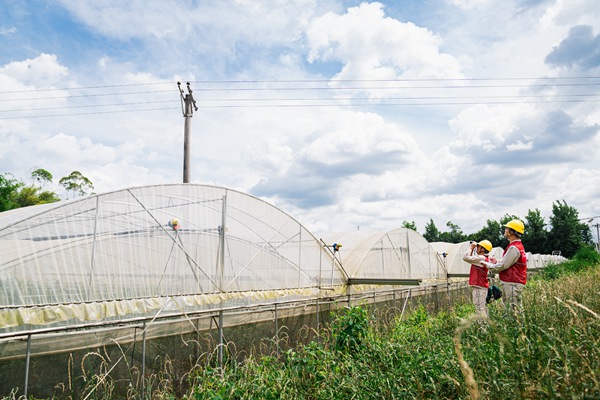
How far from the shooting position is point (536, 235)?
57.0 metres

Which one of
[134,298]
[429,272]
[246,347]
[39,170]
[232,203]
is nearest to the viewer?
[134,298]

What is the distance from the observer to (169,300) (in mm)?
8250

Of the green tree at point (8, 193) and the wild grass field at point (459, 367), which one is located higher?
the green tree at point (8, 193)

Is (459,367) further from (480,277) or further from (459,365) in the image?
(480,277)

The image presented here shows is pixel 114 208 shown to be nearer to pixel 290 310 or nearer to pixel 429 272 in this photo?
pixel 290 310

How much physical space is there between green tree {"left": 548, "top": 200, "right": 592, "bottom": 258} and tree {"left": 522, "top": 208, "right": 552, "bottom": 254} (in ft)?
2.40

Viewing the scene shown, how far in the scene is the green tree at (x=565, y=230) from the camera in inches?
2164

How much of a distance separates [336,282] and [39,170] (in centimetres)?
4473

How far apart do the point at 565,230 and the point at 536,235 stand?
10.9 ft

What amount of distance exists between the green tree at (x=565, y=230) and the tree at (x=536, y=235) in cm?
73

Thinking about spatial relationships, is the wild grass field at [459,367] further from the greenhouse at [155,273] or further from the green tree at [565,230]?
the green tree at [565,230]

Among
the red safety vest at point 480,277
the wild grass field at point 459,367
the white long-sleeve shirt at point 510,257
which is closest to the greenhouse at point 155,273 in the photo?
the wild grass field at point 459,367

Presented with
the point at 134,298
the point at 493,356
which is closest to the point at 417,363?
the point at 493,356

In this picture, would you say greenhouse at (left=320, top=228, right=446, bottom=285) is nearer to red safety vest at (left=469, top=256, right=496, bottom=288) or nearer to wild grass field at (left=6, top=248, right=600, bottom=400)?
red safety vest at (left=469, top=256, right=496, bottom=288)
